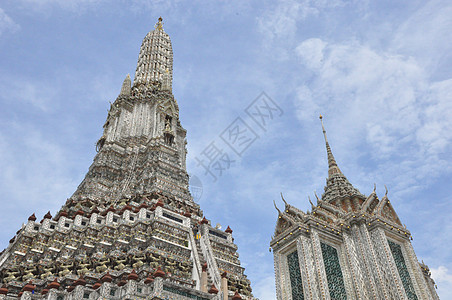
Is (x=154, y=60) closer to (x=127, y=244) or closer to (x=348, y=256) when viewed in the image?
(x=348, y=256)

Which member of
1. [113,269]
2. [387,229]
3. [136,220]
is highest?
[387,229]

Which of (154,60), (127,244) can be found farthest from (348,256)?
(154,60)

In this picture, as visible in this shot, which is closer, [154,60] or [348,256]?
[348,256]

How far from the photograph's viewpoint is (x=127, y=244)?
69.8 feet

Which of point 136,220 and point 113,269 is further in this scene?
point 136,220

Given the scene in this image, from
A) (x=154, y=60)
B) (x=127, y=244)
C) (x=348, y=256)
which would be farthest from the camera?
(x=154, y=60)

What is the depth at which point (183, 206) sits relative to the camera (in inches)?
1090

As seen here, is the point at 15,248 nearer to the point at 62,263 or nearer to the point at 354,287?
the point at 62,263

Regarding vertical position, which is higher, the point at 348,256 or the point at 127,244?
the point at 348,256

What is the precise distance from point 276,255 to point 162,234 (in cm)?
1500

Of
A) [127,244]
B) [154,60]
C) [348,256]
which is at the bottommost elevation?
[127,244]

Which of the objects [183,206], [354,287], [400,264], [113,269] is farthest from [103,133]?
[400,264]

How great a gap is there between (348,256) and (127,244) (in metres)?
19.0

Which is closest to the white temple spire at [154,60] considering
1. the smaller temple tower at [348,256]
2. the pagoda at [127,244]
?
the pagoda at [127,244]
